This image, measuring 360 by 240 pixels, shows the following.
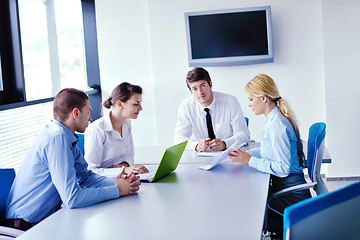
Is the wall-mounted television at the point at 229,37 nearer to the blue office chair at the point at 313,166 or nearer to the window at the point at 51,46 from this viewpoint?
the window at the point at 51,46

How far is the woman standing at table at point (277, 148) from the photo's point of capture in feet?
9.43

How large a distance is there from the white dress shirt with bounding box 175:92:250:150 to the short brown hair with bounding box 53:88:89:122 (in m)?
1.62

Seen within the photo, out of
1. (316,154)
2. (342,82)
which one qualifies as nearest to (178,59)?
(342,82)

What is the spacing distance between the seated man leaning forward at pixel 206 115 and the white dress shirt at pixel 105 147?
0.75 meters

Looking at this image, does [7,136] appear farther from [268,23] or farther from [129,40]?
[268,23]

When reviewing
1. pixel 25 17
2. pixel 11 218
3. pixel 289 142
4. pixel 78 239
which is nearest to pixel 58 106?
pixel 11 218

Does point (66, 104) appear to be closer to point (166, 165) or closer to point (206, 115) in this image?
point (166, 165)

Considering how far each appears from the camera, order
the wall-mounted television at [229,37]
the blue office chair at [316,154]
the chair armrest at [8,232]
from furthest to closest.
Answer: the wall-mounted television at [229,37] → the blue office chair at [316,154] → the chair armrest at [8,232]

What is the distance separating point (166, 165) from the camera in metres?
2.84

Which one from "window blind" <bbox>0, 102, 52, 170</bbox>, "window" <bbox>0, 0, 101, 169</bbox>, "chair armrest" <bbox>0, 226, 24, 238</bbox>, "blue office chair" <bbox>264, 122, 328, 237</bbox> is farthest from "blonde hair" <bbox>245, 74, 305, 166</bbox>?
"window blind" <bbox>0, 102, 52, 170</bbox>

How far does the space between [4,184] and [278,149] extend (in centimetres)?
165

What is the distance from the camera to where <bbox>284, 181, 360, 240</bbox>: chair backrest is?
1316mm


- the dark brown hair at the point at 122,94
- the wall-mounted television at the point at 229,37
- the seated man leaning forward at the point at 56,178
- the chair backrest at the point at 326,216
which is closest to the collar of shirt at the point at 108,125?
the dark brown hair at the point at 122,94

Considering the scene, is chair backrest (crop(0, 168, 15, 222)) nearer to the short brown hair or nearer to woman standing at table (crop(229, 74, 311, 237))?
the short brown hair
